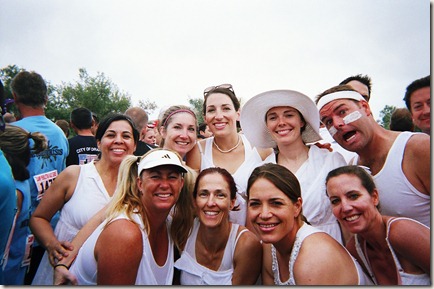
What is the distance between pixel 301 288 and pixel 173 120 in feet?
6.15

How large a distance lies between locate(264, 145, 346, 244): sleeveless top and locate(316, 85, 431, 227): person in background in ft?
0.77

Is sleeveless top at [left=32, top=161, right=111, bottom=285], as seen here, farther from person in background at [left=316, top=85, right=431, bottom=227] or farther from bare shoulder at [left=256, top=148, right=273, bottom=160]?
person in background at [left=316, top=85, right=431, bottom=227]

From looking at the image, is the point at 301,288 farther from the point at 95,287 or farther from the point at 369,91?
the point at 369,91

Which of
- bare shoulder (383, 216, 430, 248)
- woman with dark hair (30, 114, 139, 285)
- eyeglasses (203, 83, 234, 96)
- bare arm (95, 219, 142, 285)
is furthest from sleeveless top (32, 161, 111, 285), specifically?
bare shoulder (383, 216, 430, 248)

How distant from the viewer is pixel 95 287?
2.17 meters

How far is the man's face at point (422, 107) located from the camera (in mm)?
2551

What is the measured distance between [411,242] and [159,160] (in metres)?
1.76

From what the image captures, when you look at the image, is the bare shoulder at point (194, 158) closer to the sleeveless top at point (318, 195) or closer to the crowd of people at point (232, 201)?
the crowd of people at point (232, 201)

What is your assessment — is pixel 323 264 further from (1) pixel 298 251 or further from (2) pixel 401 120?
(2) pixel 401 120

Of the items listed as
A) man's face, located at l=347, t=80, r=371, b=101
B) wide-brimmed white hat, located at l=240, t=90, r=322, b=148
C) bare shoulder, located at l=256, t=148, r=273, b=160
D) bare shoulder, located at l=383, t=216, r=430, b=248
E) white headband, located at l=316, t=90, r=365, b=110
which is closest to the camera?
bare shoulder, located at l=383, t=216, r=430, b=248

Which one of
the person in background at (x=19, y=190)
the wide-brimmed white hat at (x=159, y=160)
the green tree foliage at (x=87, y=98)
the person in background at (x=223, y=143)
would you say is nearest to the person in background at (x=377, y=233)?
the person in background at (x=223, y=143)

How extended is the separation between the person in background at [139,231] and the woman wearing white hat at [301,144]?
91 cm

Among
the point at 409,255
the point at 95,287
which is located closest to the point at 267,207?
the point at 409,255

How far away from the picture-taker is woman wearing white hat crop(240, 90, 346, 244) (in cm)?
251
